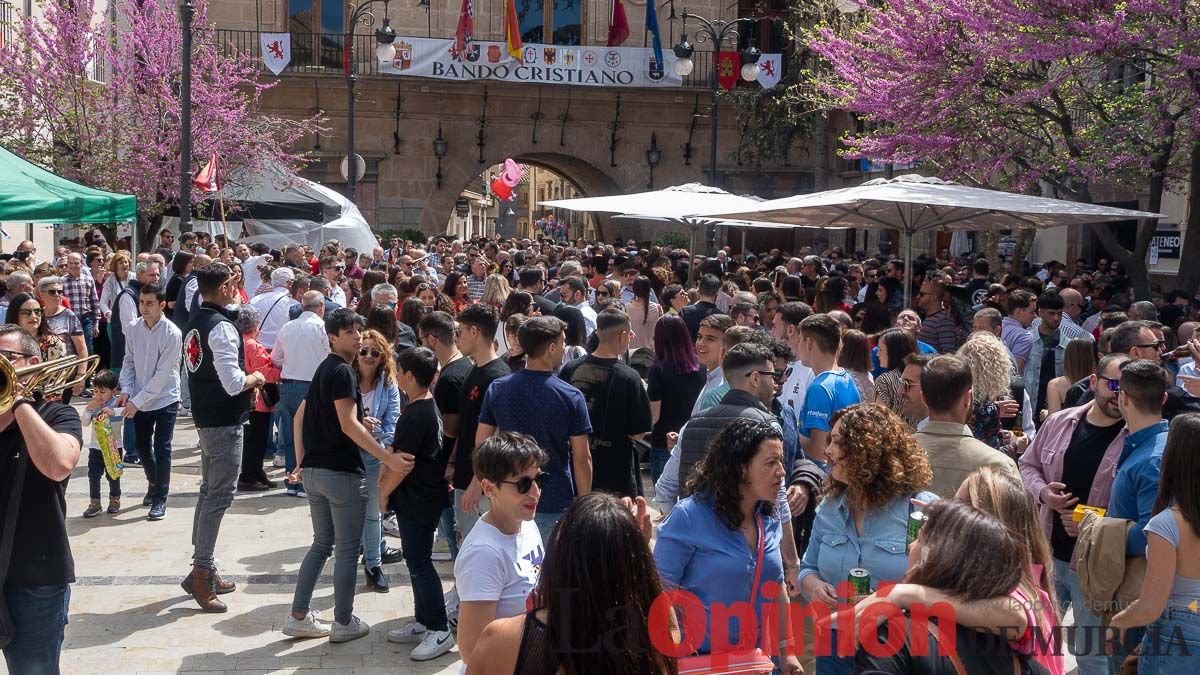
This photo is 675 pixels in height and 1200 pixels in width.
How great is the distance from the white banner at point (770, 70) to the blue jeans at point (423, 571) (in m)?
22.0

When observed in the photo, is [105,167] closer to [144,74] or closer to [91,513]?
[144,74]

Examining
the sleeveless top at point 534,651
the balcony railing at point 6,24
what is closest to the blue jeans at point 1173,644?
the sleeveless top at point 534,651

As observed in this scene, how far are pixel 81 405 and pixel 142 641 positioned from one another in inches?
288

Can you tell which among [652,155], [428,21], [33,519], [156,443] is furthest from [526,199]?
[33,519]

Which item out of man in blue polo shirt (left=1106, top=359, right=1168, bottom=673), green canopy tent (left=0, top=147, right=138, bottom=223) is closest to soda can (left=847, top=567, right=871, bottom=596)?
man in blue polo shirt (left=1106, top=359, right=1168, bottom=673)

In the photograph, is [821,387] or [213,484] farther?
[213,484]

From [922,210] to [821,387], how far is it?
18.5ft

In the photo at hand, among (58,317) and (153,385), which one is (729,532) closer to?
(153,385)

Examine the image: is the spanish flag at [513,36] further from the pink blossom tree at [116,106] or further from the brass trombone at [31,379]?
the brass trombone at [31,379]

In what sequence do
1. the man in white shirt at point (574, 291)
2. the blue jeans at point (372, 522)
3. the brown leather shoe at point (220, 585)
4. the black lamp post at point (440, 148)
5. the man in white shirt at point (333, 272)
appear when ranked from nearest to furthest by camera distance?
the brown leather shoe at point (220, 585) < the blue jeans at point (372, 522) < the man in white shirt at point (574, 291) < the man in white shirt at point (333, 272) < the black lamp post at point (440, 148)

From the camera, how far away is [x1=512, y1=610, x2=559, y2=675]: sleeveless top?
8.71 feet

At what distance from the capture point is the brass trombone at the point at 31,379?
366cm

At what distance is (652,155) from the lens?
2895 centimetres

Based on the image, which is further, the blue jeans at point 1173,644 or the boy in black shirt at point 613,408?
the boy in black shirt at point 613,408
